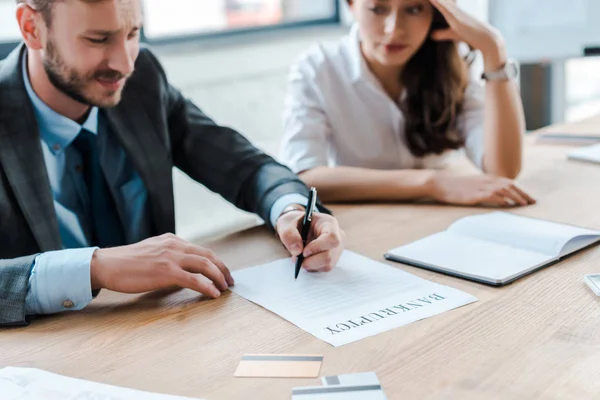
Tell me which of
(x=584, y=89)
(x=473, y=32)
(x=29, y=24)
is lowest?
(x=584, y=89)

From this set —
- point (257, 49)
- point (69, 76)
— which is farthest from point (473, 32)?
point (257, 49)

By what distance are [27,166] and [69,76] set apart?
19 centimetres

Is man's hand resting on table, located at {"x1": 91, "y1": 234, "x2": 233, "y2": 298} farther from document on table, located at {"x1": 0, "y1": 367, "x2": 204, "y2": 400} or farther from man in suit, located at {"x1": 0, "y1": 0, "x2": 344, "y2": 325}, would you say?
document on table, located at {"x1": 0, "y1": 367, "x2": 204, "y2": 400}

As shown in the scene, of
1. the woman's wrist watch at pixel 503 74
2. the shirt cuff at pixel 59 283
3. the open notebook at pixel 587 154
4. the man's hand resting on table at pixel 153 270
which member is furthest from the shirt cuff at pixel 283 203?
the open notebook at pixel 587 154

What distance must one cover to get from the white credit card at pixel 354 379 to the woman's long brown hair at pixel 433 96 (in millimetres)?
1161

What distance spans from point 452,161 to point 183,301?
1.19 metres

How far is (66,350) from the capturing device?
0.90m

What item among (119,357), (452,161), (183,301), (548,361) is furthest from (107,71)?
(452,161)

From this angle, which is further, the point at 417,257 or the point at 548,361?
the point at 417,257

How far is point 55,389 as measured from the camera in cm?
79

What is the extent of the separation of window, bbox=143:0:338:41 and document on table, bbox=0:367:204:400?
2134mm

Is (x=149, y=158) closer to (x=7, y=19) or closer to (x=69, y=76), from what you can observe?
(x=69, y=76)

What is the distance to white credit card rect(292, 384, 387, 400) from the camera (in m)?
0.74

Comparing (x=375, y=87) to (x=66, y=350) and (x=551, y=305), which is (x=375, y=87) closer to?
(x=551, y=305)
